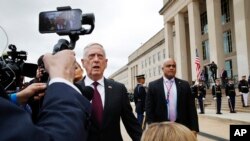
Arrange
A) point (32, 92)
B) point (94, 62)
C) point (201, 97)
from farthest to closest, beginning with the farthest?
point (201, 97) → point (94, 62) → point (32, 92)

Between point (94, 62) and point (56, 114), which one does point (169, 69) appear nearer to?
point (94, 62)

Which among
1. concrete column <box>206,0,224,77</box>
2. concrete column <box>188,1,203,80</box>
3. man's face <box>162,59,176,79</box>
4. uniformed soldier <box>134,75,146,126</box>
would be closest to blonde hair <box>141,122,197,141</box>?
man's face <box>162,59,176,79</box>

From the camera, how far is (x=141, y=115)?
12.8 meters

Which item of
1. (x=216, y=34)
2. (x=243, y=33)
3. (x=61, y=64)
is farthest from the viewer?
(x=216, y=34)

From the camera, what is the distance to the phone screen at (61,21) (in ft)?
5.37

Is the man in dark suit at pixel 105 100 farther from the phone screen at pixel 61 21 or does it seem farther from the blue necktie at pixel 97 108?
the phone screen at pixel 61 21

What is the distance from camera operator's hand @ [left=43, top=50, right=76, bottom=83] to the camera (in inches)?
54.2

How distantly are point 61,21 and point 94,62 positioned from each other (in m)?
2.19

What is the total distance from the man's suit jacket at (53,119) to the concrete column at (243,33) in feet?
87.3

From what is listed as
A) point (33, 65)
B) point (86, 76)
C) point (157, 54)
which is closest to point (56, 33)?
point (33, 65)

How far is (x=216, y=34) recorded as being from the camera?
102ft

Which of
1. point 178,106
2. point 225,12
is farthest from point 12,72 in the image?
point 225,12

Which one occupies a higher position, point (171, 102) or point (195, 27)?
point (195, 27)

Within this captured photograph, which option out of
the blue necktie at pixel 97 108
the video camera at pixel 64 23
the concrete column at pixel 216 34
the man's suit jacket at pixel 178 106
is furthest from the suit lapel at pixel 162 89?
the concrete column at pixel 216 34
